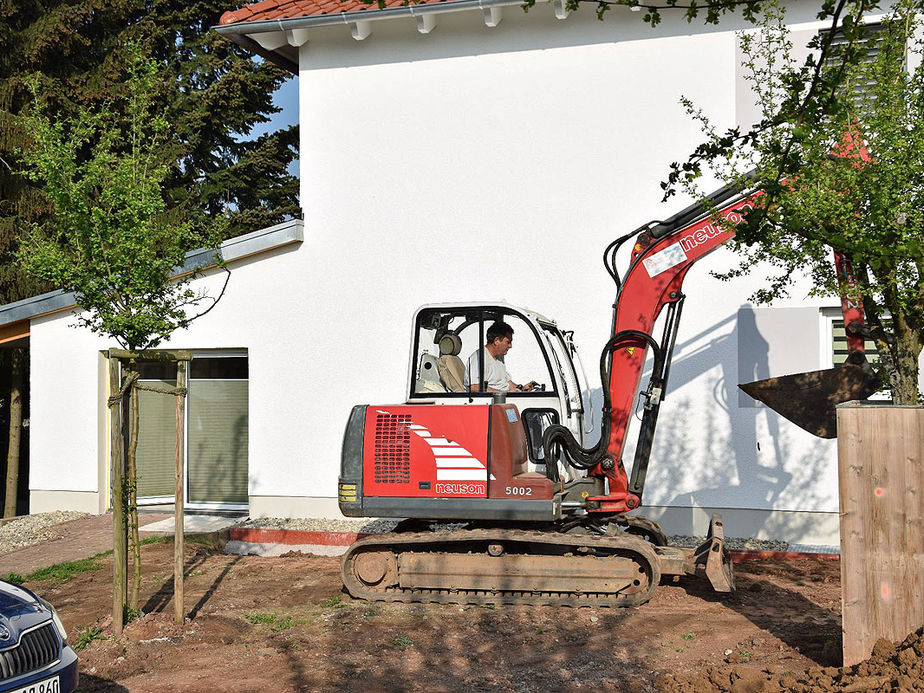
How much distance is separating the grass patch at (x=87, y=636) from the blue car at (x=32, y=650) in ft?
5.12

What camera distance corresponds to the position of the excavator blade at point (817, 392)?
24.5ft

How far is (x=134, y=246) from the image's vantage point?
24.6 ft

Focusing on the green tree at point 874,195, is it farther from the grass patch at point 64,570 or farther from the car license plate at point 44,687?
the grass patch at point 64,570

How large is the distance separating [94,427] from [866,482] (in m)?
10.4

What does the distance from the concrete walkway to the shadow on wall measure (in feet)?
18.2

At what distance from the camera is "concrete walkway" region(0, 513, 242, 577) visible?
1033 centimetres

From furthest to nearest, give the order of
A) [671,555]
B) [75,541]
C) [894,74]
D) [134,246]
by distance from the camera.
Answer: [75,541] < [671,555] < [134,246] < [894,74]

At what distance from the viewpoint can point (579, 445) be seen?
824 cm

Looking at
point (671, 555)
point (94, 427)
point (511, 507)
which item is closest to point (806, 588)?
point (671, 555)

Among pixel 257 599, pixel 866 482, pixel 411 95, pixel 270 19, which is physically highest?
pixel 270 19

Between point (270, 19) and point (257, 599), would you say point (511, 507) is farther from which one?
point (270, 19)

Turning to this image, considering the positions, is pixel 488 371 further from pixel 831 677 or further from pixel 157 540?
pixel 157 540

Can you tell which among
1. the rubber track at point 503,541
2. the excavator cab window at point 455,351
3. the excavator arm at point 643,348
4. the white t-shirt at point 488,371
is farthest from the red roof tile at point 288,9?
the rubber track at point 503,541

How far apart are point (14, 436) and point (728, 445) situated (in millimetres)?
11612
